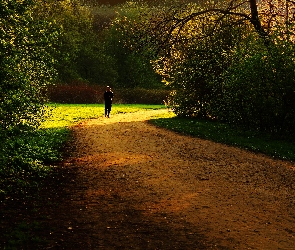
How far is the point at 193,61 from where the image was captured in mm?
25141

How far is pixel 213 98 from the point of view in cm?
2422

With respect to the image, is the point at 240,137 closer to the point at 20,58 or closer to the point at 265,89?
the point at 265,89

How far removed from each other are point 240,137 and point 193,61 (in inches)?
324

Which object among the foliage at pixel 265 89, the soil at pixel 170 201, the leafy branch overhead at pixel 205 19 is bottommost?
the soil at pixel 170 201

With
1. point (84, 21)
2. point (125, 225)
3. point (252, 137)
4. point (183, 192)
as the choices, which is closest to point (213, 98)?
point (252, 137)

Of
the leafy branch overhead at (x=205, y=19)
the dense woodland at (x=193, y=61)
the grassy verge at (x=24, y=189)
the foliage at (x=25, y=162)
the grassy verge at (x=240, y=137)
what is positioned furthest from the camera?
the leafy branch overhead at (x=205, y=19)

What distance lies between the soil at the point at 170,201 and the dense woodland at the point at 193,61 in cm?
187

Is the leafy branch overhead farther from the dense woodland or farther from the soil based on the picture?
the soil

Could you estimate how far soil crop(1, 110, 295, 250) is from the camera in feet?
21.0

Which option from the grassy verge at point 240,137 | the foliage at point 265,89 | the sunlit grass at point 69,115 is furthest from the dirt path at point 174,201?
the foliage at point 265,89

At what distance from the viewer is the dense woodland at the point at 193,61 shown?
884 centimetres

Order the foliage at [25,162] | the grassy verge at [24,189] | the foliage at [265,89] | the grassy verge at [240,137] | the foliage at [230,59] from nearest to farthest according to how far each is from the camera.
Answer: the grassy verge at [24,189], the foliage at [25,162], the grassy verge at [240,137], the foliage at [265,89], the foliage at [230,59]

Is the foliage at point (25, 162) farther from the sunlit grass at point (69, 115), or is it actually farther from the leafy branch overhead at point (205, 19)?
the leafy branch overhead at point (205, 19)

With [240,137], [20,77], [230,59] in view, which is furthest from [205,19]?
[20,77]
